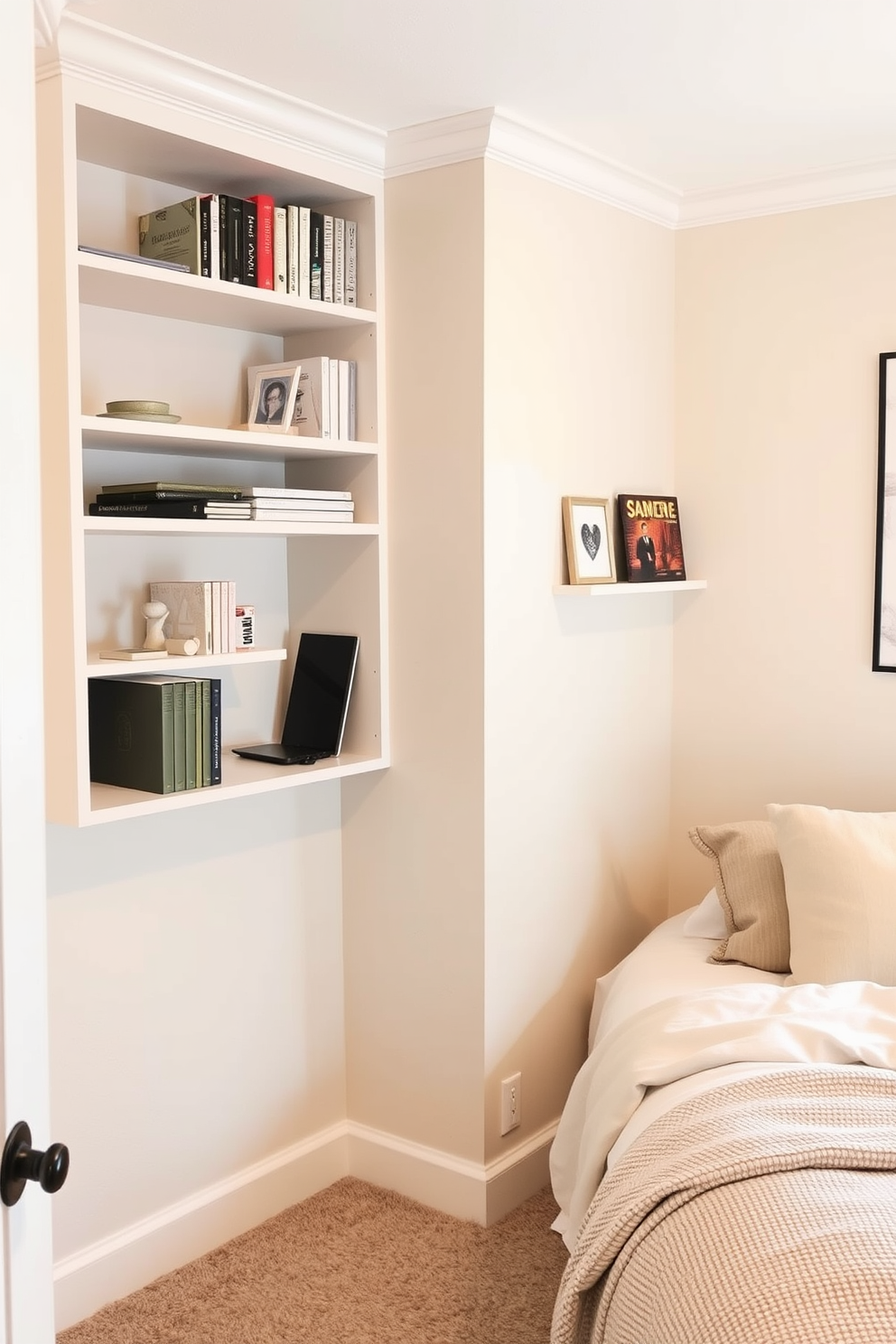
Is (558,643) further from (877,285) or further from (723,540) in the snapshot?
(877,285)

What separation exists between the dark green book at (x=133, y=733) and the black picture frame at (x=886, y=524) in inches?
68.4

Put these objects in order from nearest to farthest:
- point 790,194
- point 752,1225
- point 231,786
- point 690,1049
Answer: point 752,1225 < point 690,1049 < point 231,786 < point 790,194

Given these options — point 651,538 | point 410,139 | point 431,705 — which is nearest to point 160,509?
point 431,705

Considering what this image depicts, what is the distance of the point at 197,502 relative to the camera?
7.76 feet

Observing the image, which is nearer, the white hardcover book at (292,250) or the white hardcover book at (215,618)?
the white hardcover book at (215,618)

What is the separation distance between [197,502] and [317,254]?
67 cm

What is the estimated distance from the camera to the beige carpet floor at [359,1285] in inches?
94.2

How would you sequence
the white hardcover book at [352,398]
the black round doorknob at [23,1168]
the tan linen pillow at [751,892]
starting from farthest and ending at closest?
the white hardcover book at [352,398] → the tan linen pillow at [751,892] → the black round doorknob at [23,1168]

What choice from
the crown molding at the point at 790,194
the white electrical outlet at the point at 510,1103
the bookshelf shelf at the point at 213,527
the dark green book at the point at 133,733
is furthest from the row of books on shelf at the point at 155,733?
the crown molding at the point at 790,194

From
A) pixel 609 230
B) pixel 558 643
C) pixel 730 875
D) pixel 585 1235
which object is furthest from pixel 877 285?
pixel 585 1235

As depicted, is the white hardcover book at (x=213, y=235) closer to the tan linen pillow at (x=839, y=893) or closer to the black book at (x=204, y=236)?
the black book at (x=204, y=236)

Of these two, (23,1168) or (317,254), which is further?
(317,254)

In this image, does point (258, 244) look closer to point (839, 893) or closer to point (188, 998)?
point (188, 998)

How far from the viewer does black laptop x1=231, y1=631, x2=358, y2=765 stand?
280cm
